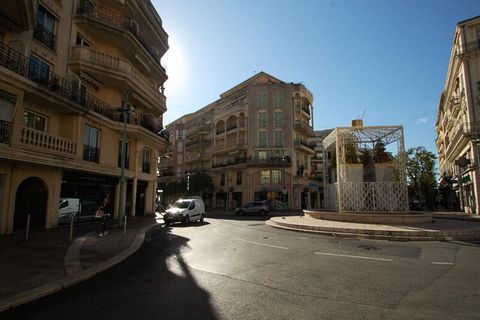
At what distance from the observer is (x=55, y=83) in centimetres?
1592

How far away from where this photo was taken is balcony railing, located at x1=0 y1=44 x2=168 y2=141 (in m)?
13.4

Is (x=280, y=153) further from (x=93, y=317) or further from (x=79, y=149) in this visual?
(x=93, y=317)

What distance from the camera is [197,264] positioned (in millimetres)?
8094

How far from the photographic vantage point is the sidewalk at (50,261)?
18.7 feet

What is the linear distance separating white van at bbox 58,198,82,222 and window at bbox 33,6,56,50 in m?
9.02

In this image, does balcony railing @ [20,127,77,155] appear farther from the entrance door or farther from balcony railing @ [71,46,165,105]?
balcony railing @ [71,46,165,105]

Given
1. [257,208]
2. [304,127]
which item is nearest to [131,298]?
[257,208]

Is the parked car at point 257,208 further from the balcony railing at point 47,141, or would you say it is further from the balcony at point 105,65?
the balcony railing at point 47,141

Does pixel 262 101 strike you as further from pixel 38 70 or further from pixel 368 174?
pixel 38 70

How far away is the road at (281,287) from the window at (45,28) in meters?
13.7

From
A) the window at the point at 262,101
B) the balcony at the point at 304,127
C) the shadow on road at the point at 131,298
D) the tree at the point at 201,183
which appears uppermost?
the window at the point at 262,101

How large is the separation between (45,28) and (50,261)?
46.4 ft

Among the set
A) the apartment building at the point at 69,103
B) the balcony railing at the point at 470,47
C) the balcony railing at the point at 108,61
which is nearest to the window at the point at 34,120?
the apartment building at the point at 69,103

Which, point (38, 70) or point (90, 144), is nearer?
point (38, 70)
